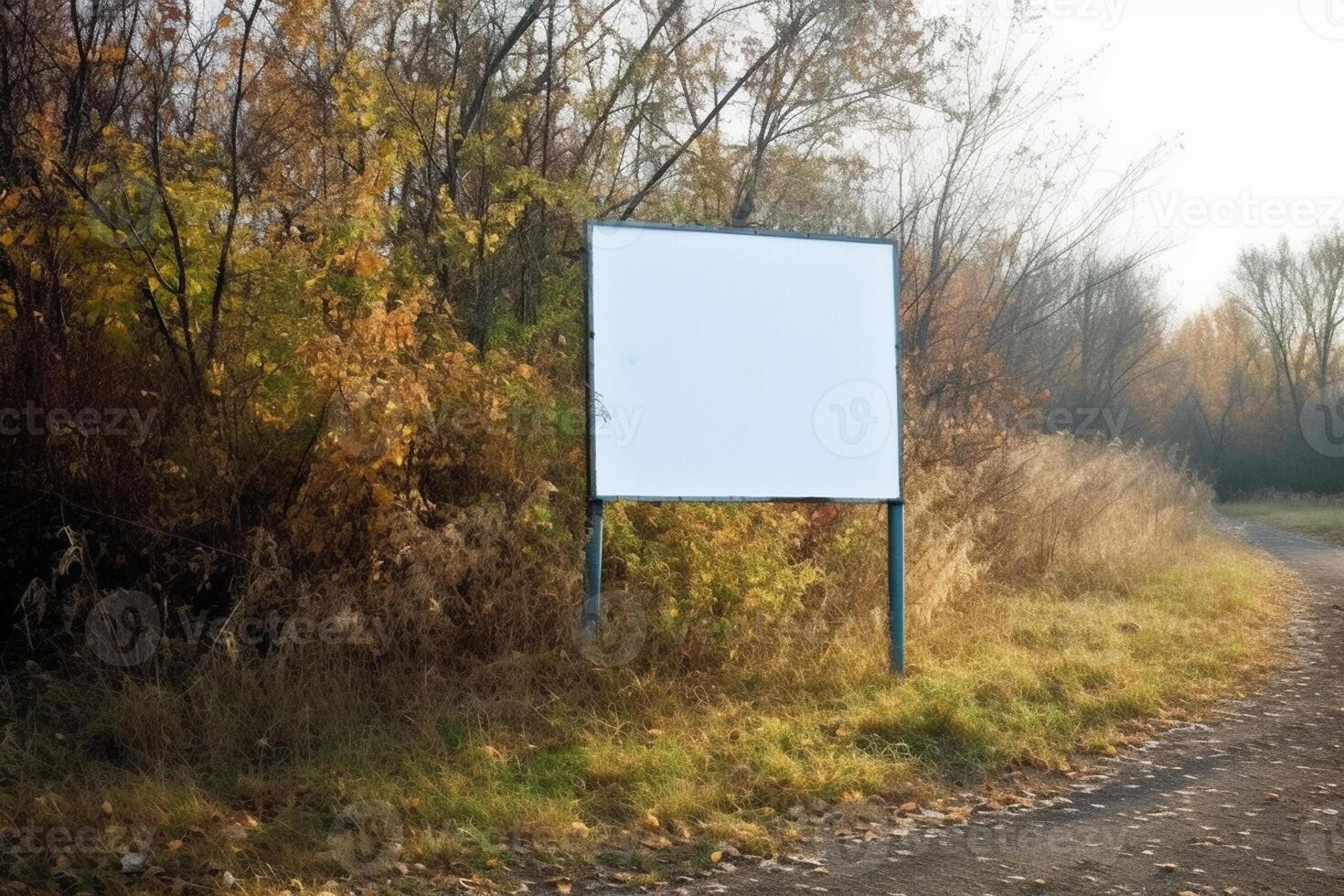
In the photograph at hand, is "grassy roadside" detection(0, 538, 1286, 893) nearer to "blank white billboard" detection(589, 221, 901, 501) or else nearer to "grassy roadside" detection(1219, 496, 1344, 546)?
"blank white billboard" detection(589, 221, 901, 501)

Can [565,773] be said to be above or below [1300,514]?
below

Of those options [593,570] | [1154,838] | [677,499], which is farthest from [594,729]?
[1154,838]

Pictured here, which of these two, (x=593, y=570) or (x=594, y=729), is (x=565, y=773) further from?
(x=593, y=570)

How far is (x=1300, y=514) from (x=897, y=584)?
28.4 meters

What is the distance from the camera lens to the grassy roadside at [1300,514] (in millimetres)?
25297

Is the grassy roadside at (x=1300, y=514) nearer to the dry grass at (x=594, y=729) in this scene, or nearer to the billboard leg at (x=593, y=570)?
the dry grass at (x=594, y=729)

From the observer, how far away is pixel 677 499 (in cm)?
756

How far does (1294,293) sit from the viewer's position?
47938 mm

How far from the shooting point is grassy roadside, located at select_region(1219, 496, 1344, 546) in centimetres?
2530

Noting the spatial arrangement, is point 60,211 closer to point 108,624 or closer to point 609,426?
point 108,624

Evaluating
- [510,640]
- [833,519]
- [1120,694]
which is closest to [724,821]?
[510,640]

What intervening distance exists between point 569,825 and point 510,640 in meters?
2.15

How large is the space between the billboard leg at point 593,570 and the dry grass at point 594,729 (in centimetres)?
29

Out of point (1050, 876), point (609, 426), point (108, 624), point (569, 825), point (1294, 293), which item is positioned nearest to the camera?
point (1050, 876)
